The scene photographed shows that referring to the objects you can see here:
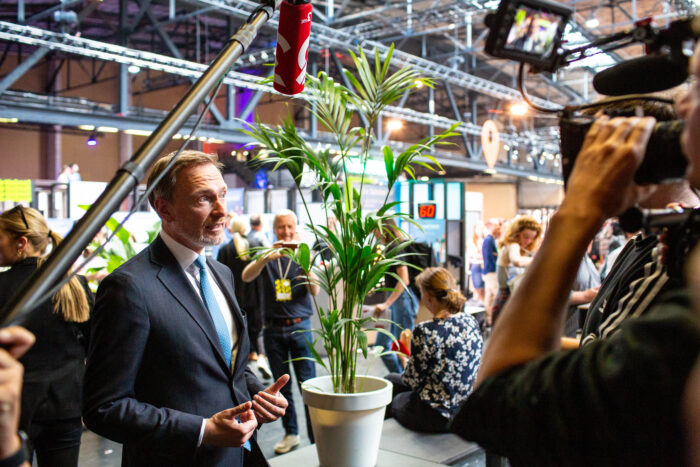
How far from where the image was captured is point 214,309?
183cm

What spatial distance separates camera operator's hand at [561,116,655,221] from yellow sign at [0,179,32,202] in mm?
6976

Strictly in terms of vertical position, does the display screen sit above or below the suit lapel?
above

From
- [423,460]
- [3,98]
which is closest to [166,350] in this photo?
[423,460]

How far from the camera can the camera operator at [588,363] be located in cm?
60

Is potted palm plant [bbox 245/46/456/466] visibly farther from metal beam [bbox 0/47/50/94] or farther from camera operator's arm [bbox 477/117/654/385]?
metal beam [bbox 0/47/50/94]

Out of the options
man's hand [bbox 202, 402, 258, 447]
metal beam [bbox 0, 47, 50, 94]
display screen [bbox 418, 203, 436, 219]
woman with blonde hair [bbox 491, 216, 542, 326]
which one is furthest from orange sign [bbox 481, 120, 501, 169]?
man's hand [bbox 202, 402, 258, 447]

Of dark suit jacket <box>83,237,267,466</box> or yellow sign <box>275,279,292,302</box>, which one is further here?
yellow sign <box>275,279,292,302</box>

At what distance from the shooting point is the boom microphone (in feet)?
2.72

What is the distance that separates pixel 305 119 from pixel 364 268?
18.7m

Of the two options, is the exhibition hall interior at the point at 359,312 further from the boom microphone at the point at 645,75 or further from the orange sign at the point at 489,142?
the orange sign at the point at 489,142

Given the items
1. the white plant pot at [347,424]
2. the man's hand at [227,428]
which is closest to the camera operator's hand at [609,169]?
the man's hand at [227,428]

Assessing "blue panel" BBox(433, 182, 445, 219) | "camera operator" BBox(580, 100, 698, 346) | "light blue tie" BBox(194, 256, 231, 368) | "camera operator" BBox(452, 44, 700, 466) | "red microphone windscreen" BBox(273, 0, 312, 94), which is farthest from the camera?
"blue panel" BBox(433, 182, 445, 219)

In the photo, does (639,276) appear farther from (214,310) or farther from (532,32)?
(214,310)

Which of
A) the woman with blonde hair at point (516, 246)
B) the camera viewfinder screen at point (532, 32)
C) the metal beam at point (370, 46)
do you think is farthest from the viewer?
the metal beam at point (370, 46)
